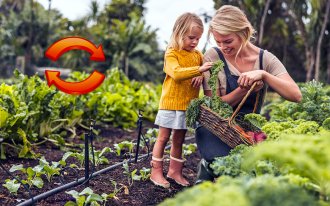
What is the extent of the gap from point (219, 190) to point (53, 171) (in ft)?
8.19

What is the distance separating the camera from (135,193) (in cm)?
378

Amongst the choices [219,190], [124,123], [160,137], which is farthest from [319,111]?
[124,123]

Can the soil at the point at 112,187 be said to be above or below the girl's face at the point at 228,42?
below

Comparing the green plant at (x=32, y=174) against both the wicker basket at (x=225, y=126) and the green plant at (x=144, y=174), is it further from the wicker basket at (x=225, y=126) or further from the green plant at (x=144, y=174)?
the wicker basket at (x=225, y=126)

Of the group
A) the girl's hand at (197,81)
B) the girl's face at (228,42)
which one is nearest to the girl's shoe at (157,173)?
the girl's hand at (197,81)

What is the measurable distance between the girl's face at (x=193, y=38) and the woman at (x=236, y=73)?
0.13m

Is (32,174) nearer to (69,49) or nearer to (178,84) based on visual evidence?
(69,49)

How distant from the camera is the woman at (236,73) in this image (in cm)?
346

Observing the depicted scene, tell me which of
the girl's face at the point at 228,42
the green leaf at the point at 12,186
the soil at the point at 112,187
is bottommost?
the soil at the point at 112,187

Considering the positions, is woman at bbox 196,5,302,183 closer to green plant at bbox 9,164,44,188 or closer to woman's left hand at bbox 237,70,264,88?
woman's left hand at bbox 237,70,264,88

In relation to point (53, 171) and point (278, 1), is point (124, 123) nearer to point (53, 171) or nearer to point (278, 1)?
point (53, 171)

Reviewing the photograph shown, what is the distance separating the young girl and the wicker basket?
387 millimetres

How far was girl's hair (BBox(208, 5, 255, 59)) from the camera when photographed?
352 cm

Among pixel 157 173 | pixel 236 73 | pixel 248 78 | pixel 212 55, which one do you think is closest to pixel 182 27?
pixel 212 55
